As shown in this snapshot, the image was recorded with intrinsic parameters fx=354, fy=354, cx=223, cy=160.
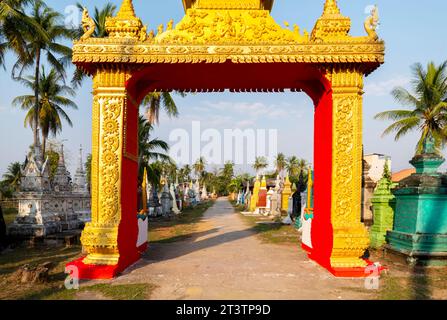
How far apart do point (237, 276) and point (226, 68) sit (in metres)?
4.31

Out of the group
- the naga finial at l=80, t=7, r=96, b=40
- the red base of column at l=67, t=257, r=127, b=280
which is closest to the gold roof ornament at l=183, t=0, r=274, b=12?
the naga finial at l=80, t=7, r=96, b=40

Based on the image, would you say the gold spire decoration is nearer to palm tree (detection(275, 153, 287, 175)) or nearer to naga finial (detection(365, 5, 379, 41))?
naga finial (detection(365, 5, 379, 41))

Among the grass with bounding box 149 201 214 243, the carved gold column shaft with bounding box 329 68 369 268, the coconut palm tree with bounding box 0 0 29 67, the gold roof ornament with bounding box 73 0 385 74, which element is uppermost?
the coconut palm tree with bounding box 0 0 29 67

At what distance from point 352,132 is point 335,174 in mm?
921

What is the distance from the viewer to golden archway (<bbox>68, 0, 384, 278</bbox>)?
684cm

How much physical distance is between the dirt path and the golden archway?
573 mm

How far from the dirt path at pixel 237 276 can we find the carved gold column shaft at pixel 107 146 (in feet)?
4.21

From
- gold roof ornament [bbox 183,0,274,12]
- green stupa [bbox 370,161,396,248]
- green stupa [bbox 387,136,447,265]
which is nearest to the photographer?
gold roof ornament [bbox 183,0,274,12]

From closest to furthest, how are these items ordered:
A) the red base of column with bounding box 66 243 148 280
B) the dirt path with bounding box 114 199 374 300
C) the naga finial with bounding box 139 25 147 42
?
the dirt path with bounding box 114 199 374 300, the red base of column with bounding box 66 243 148 280, the naga finial with bounding box 139 25 147 42

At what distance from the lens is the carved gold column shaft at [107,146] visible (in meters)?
6.97

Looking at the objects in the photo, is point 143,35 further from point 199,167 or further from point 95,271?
point 199,167

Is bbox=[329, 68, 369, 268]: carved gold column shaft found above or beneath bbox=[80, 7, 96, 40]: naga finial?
beneath
